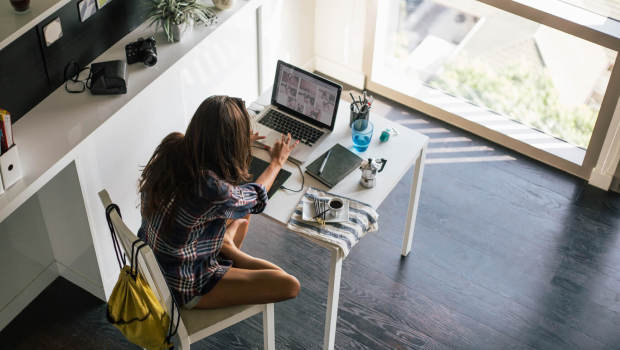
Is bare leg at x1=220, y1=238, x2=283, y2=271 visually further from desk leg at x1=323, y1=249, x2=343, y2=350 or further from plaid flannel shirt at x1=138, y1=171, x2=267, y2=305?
desk leg at x1=323, y1=249, x2=343, y2=350

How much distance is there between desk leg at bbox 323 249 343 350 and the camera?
2480mm

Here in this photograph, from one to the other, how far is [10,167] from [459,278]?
1.96 meters

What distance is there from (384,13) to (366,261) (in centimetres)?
148

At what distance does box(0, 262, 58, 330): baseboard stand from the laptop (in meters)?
1.13

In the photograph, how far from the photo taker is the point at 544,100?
3.80 meters

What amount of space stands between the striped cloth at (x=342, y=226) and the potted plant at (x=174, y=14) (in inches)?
38.6

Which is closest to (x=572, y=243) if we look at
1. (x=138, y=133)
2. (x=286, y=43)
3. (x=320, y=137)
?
(x=320, y=137)

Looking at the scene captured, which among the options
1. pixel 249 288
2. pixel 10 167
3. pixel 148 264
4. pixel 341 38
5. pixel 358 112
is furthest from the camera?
pixel 341 38

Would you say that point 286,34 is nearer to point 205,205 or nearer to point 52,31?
point 52,31

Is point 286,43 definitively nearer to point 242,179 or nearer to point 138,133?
point 138,133

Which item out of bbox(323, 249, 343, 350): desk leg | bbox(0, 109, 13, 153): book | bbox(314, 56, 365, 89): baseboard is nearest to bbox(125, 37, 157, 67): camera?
bbox(0, 109, 13, 153): book

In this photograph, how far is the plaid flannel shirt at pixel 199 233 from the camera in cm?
222

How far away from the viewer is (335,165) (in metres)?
2.74

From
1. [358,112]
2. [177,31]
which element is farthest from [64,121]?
[358,112]
